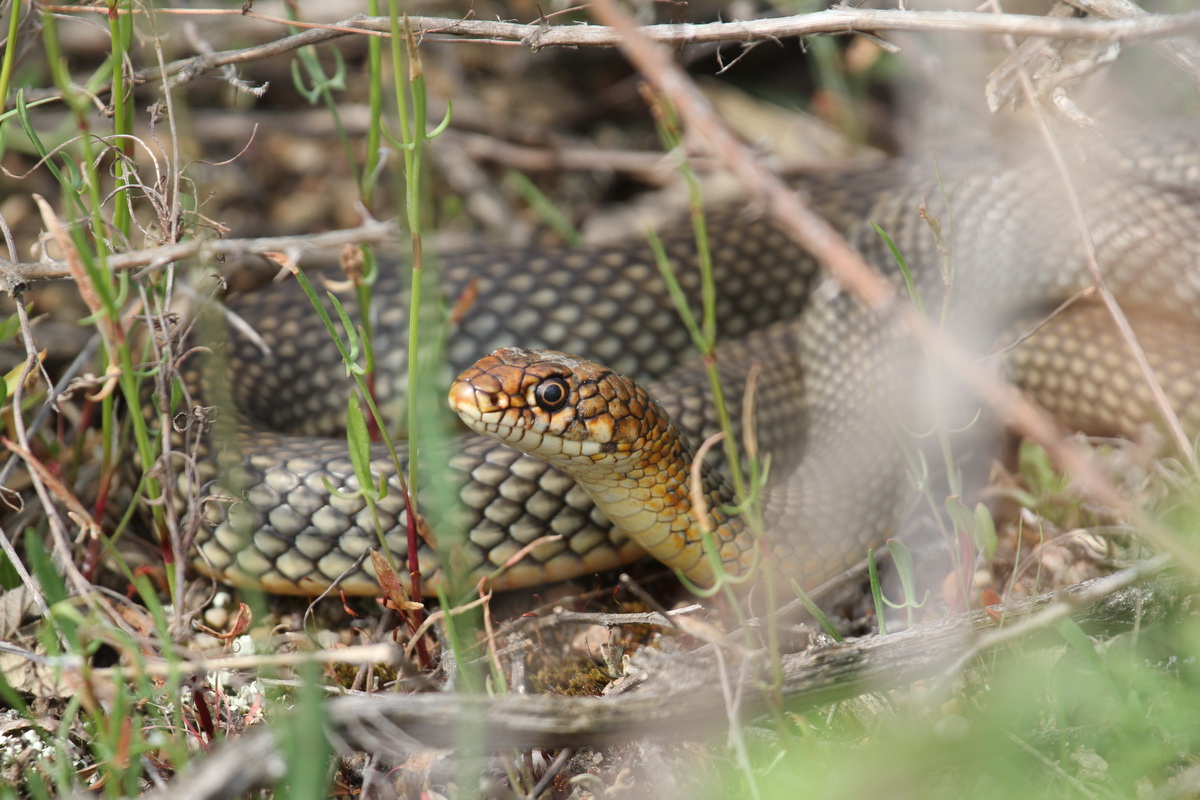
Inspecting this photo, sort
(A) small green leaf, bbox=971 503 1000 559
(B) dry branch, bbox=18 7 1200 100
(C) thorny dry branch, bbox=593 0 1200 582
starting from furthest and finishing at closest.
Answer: (A) small green leaf, bbox=971 503 1000 559 < (B) dry branch, bbox=18 7 1200 100 < (C) thorny dry branch, bbox=593 0 1200 582

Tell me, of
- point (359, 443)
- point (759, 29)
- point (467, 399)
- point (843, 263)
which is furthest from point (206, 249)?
point (759, 29)

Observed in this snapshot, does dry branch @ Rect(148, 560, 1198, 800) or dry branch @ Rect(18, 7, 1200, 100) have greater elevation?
dry branch @ Rect(18, 7, 1200, 100)

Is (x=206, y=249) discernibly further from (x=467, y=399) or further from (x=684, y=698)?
(x=684, y=698)

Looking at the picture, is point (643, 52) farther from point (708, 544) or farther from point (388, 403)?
point (388, 403)

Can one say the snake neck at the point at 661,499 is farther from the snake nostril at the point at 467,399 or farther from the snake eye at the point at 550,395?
the snake nostril at the point at 467,399

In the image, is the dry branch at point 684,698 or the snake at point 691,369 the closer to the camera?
the dry branch at point 684,698

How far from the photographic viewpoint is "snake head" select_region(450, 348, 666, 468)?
3.02 metres

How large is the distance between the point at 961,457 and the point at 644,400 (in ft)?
4.75

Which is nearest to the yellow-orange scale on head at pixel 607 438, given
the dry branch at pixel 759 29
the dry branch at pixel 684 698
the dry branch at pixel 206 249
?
the dry branch at pixel 684 698

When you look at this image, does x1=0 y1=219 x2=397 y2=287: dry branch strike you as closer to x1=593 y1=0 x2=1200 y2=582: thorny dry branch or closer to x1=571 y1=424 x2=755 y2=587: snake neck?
x1=593 y1=0 x2=1200 y2=582: thorny dry branch

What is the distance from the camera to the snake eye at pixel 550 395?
121 inches

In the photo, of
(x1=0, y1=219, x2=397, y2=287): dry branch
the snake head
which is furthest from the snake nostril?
(x1=0, y1=219, x2=397, y2=287): dry branch

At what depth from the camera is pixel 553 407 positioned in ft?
10.1

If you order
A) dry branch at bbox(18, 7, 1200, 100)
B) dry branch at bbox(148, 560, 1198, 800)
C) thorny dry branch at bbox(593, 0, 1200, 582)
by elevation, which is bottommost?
dry branch at bbox(148, 560, 1198, 800)
